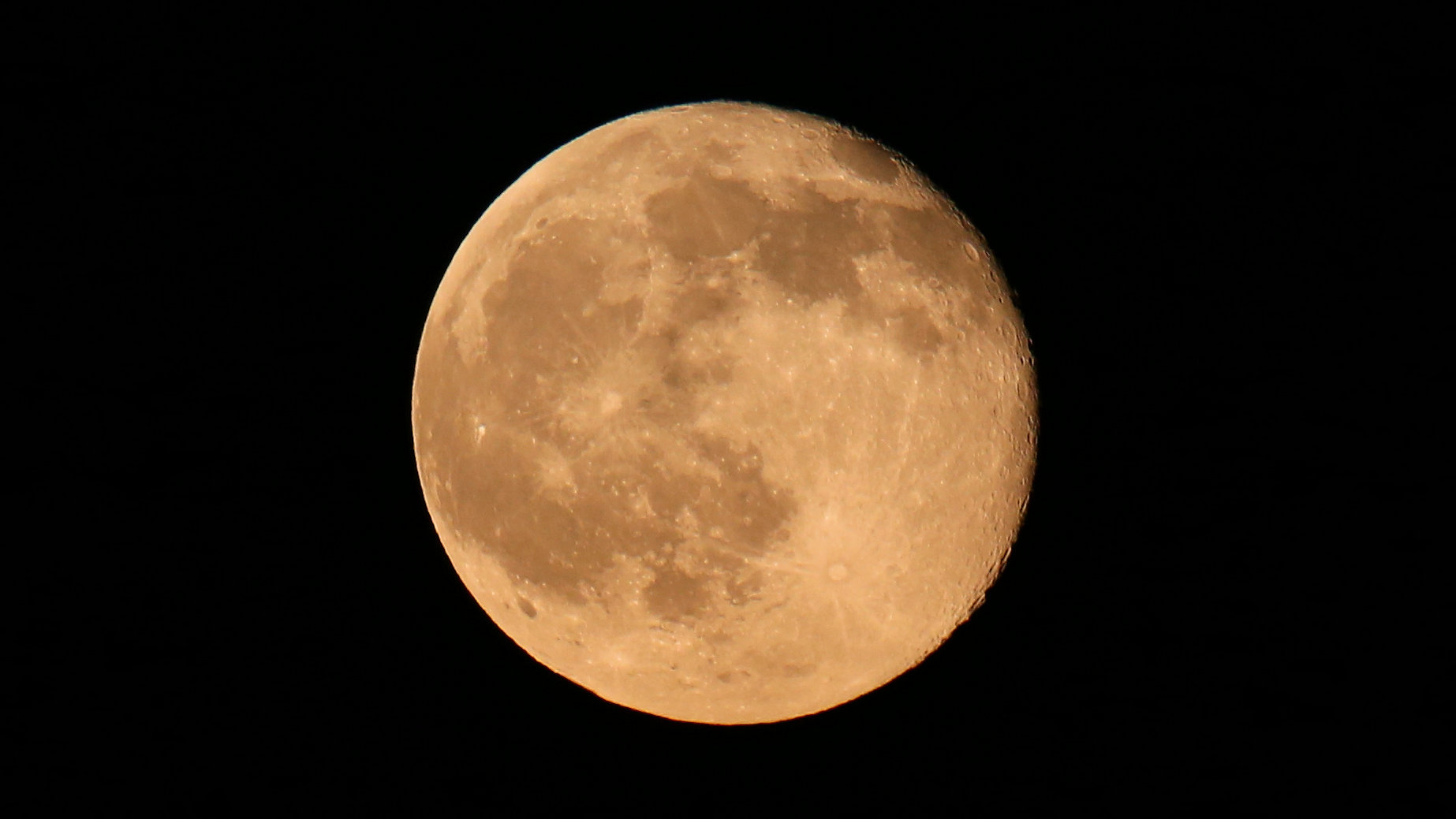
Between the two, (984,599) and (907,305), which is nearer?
(907,305)

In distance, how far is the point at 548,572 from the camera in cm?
438

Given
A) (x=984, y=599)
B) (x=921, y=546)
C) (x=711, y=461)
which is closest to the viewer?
(x=711, y=461)

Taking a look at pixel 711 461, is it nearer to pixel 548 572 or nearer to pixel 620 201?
pixel 548 572

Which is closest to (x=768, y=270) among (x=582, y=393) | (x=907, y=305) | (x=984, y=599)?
(x=907, y=305)

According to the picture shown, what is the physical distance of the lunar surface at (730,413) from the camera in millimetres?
4023

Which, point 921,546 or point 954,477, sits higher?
point 954,477

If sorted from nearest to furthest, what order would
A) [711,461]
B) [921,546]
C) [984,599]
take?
[711,461], [921,546], [984,599]

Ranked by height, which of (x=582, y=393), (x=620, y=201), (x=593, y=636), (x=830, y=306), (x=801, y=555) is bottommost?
(x=593, y=636)

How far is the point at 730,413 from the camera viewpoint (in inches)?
156

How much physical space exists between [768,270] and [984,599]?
2131 millimetres

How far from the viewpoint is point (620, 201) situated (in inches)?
171

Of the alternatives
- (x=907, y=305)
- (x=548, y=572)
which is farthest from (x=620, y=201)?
(x=548, y=572)

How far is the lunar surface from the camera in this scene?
4023mm

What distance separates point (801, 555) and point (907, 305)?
1198 millimetres
